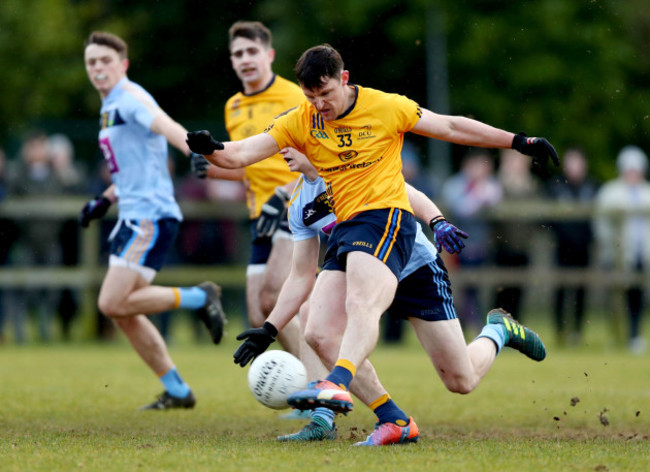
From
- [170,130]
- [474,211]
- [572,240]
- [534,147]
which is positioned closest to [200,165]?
[170,130]

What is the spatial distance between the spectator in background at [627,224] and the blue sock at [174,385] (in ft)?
27.2

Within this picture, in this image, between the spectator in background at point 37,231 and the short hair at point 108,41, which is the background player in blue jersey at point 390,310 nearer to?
the short hair at point 108,41

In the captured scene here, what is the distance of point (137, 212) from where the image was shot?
9133mm

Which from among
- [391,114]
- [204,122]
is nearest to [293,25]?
[204,122]

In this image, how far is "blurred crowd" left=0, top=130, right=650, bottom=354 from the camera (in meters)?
15.6

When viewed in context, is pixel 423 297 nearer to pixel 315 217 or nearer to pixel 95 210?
pixel 315 217

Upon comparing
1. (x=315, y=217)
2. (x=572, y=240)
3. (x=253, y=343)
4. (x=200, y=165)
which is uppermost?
(x=200, y=165)

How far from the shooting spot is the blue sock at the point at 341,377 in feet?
19.8

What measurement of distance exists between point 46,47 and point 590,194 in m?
12.2

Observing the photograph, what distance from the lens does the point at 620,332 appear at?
A: 1589 cm

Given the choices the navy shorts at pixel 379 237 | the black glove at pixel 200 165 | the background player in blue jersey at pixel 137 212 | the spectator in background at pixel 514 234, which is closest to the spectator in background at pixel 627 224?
the spectator in background at pixel 514 234

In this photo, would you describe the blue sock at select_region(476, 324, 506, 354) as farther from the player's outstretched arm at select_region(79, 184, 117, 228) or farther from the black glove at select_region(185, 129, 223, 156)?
the player's outstretched arm at select_region(79, 184, 117, 228)

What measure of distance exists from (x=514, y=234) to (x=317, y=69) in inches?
387

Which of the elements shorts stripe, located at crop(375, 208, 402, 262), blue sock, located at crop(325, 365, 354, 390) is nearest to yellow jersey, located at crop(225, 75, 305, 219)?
shorts stripe, located at crop(375, 208, 402, 262)
